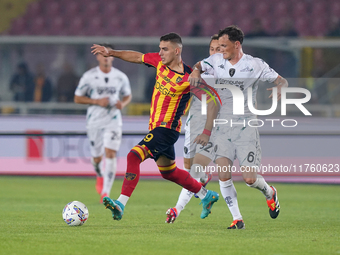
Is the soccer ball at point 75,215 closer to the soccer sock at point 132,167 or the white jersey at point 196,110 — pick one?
the soccer sock at point 132,167

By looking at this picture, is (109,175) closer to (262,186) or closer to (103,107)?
(103,107)

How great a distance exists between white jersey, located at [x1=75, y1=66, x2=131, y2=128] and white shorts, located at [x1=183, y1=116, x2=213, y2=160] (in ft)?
8.32

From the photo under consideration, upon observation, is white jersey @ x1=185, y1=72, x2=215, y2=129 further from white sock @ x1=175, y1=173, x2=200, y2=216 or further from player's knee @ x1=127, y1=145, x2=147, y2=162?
player's knee @ x1=127, y1=145, x2=147, y2=162

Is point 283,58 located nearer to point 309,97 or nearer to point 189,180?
point 309,97

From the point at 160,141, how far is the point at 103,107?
3497 mm

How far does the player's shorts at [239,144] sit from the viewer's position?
6057 mm

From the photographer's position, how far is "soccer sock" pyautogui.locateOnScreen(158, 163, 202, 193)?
652 centimetres

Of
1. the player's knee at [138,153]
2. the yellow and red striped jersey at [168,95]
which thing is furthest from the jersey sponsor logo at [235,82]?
the player's knee at [138,153]

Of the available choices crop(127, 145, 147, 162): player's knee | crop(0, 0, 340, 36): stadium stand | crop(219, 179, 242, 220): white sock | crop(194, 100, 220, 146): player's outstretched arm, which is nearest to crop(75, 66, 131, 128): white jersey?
crop(127, 145, 147, 162): player's knee

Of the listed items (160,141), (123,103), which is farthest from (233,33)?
(123,103)

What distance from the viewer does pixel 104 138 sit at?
31.2 ft

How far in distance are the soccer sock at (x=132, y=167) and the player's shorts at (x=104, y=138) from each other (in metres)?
→ 3.25

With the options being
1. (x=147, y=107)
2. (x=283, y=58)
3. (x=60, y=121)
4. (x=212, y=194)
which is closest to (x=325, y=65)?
(x=283, y=58)

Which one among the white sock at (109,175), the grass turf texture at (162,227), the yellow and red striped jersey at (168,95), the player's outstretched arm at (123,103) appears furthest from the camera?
the player's outstretched arm at (123,103)
